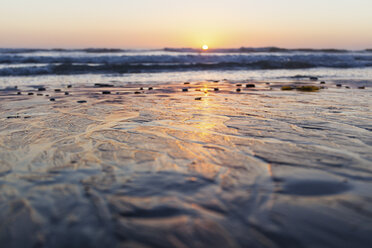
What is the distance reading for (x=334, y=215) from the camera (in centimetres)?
221

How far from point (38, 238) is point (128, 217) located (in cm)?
56

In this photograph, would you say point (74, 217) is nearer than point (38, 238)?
No

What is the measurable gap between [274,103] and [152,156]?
13.6ft

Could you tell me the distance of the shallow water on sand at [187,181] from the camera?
201 centimetres

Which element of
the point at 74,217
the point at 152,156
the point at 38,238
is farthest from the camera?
the point at 152,156

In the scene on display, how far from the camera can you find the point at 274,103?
685 centimetres

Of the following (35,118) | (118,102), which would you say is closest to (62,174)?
(35,118)

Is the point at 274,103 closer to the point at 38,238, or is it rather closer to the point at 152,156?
the point at 152,156

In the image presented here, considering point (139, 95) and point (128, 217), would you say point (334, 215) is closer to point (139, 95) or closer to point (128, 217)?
point (128, 217)

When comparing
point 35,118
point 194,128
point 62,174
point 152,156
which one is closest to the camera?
point 62,174

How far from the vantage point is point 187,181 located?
2.78 m

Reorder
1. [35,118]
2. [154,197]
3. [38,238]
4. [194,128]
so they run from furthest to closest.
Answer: [35,118]
[194,128]
[154,197]
[38,238]

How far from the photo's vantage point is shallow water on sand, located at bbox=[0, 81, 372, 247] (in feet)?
6.61

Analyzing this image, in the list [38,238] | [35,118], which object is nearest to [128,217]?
Answer: [38,238]
